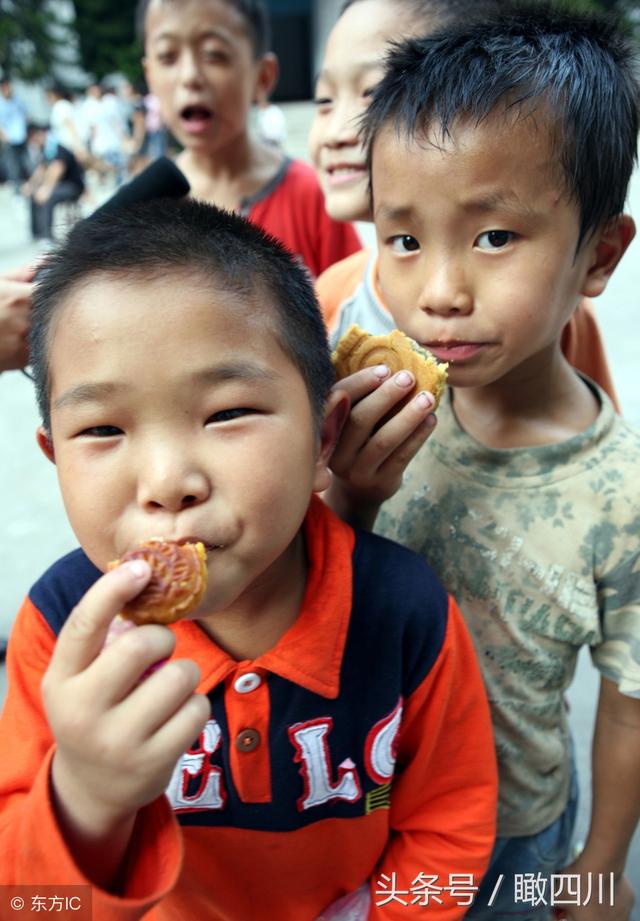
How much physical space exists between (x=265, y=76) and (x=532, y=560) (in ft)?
7.93

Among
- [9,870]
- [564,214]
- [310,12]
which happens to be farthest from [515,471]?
[310,12]

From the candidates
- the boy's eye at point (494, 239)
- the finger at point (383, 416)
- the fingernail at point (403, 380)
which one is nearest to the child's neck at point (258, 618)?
the finger at point (383, 416)

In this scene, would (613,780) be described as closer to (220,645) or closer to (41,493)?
(220,645)

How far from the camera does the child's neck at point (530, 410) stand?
1293 millimetres

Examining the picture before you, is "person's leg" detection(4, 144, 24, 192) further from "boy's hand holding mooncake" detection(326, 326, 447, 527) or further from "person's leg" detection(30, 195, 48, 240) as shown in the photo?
"boy's hand holding mooncake" detection(326, 326, 447, 527)

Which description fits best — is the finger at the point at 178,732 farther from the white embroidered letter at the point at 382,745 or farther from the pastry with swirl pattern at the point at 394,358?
the pastry with swirl pattern at the point at 394,358

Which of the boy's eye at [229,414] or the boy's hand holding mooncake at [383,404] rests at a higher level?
the boy's eye at [229,414]

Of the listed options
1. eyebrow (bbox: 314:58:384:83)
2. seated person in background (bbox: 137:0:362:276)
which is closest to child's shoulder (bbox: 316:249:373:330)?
eyebrow (bbox: 314:58:384:83)

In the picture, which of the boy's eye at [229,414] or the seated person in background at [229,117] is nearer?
the boy's eye at [229,414]

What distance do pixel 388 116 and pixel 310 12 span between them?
2814 centimetres

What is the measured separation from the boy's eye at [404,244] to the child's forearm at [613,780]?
806 mm

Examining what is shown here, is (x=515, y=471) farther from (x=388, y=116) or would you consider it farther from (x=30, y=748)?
(x=30, y=748)

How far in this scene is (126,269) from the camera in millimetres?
955

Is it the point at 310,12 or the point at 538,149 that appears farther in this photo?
the point at 310,12
